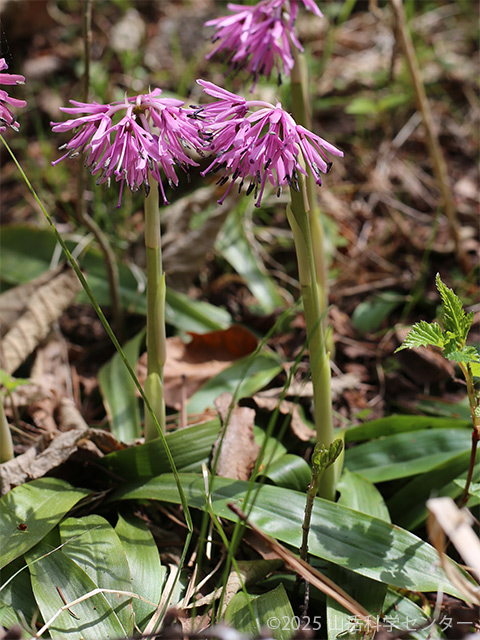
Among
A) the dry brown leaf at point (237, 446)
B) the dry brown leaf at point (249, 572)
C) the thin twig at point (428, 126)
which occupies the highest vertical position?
the thin twig at point (428, 126)

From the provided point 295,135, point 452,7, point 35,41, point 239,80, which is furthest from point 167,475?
point 452,7

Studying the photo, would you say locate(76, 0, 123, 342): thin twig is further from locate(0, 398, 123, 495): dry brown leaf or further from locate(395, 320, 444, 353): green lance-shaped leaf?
locate(395, 320, 444, 353): green lance-shaped leaf

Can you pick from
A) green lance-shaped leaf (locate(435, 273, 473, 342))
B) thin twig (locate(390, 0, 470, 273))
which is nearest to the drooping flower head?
green lance-shaped leaf (locate(435, 273, 473, 342))

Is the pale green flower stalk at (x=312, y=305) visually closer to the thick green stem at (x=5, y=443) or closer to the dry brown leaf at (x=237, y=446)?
the dry brown leaf at (x=237, y=446)

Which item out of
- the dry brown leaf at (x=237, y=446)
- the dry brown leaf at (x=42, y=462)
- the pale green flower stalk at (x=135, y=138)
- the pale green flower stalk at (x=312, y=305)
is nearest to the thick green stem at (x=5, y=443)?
the dry brown leaf at (x=42, y=462)

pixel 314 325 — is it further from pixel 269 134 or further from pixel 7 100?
pixel 7 100

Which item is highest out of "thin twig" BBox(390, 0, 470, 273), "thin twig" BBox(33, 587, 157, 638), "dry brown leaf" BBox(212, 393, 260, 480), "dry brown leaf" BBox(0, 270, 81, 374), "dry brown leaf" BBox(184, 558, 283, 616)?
"thin twig" BBox(390, 0, 470, 273)

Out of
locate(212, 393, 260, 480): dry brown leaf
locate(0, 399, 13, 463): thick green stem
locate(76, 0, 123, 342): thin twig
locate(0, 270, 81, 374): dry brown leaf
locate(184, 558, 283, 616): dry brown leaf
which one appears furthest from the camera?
locate(0, 270, 81, 374): dry brown leaf

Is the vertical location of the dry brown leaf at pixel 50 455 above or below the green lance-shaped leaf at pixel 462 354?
below
